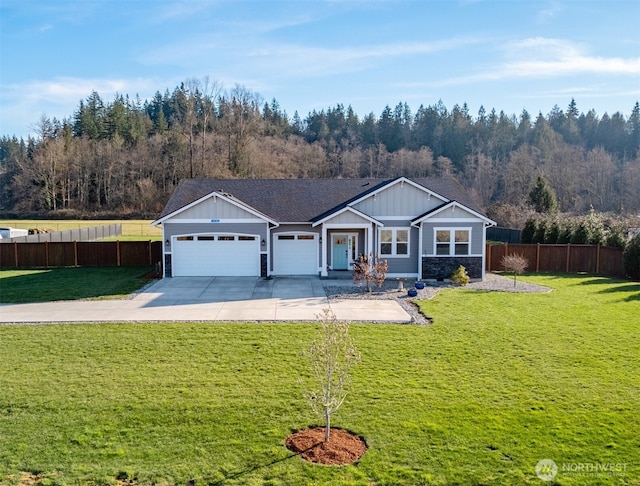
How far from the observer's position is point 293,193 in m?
25.5

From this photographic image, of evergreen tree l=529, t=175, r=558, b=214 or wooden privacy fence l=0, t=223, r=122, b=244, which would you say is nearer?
wooden privacy fence l=0, t=223, r=122, b=244

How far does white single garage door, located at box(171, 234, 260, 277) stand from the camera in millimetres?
22547

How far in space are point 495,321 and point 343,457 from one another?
908cm

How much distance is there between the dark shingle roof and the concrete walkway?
478 centimetres

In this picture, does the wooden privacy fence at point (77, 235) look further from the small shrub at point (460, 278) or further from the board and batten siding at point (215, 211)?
the small shrub at point (460, 278)

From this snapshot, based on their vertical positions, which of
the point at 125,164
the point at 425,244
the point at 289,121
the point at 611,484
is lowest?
the point at 611,484

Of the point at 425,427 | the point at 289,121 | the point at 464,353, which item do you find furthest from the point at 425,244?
the point at 289,121

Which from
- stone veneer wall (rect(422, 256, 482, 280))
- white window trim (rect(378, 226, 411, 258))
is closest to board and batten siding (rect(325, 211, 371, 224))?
white window trim (rect(378, 226, 411, 258))

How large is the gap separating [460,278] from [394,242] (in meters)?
3.50

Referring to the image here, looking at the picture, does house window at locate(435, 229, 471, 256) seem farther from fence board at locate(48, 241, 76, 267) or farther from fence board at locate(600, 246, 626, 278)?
fence board at locate(48, 241, 76, 267)

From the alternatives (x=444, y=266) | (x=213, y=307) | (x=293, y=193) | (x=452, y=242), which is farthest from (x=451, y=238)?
(x=213, y=307)

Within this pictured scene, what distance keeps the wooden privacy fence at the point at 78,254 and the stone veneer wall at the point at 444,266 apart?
14.4m

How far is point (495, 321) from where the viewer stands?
47.5 ft

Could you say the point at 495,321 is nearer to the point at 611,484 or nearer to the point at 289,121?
the point at 611,484
